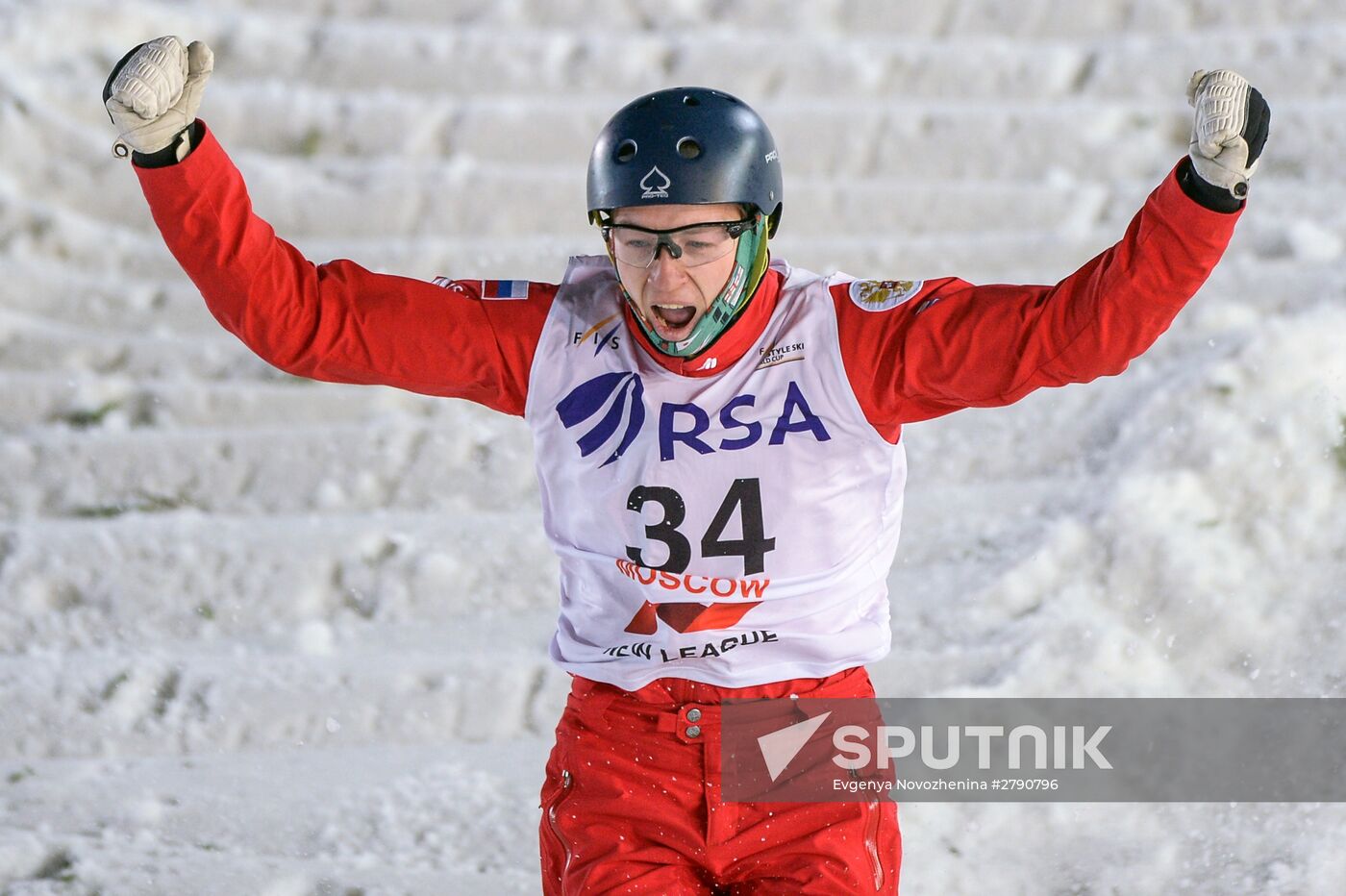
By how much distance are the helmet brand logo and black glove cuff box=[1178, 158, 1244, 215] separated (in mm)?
832

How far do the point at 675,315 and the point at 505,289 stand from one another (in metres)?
0.38

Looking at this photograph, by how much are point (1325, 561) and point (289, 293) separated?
3.01 meters

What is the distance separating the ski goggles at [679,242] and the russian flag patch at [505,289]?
27 centimetres

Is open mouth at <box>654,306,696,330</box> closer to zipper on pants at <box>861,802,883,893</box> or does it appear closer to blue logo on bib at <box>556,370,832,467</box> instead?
blue logo on bib at <box>556,370,832,467</box>

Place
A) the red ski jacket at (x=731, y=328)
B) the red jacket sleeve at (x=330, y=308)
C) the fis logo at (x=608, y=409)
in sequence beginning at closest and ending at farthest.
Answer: the red ski jacket at (x=731, y=328)
the red jacket sleeve at (x=330, y=308)
the fis logo at (x=608, y=409)

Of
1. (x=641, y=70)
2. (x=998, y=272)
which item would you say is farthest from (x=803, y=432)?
(x=641, y=70)

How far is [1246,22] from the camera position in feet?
19.4

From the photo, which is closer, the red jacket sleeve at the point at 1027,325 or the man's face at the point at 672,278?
the red jacket sleeve at the point at 1027,325

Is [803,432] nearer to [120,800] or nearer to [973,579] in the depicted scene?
[973,579]

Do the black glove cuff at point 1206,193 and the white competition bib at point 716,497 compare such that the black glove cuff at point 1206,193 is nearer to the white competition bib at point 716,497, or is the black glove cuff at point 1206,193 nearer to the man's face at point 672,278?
the white competition bib at point 716,497

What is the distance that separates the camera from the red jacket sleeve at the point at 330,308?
244cm

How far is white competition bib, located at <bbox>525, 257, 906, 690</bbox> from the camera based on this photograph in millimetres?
2621

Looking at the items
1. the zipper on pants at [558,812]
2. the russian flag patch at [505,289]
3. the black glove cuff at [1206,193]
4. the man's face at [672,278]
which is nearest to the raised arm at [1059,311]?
the black glove cuff at [1206,193]

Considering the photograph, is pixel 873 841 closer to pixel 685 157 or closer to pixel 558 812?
pixel 558 812
